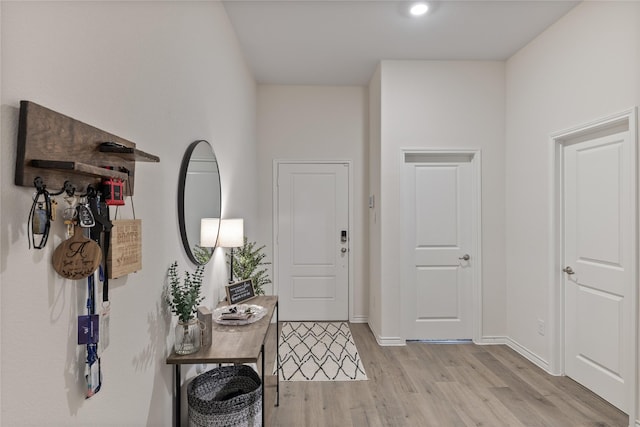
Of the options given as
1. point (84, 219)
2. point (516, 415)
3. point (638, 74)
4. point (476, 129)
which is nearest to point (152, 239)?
point (84, 219)

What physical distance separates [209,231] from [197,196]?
297 mm

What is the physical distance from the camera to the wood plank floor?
2.30 meters

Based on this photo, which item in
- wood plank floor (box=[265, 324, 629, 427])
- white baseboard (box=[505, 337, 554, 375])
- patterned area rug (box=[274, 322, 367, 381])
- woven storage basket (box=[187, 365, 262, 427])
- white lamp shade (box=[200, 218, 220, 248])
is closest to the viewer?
woven storage basket (box=[187, 365, 262, 427])

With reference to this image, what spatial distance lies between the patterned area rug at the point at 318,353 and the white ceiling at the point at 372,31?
2901mm

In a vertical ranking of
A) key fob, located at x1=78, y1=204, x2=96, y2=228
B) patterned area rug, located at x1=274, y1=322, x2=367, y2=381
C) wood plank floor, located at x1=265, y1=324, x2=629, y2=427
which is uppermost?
key fob, located at x1=78, y1=204, x2=96, y2=228

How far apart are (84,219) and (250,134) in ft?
10.3

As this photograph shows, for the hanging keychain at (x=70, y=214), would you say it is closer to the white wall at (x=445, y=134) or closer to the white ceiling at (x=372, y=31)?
the white ceiling at (x=372, y=31)

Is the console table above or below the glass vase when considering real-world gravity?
below

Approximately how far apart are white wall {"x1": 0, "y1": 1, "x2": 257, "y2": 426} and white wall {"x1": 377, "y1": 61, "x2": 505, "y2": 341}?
6.67 feet

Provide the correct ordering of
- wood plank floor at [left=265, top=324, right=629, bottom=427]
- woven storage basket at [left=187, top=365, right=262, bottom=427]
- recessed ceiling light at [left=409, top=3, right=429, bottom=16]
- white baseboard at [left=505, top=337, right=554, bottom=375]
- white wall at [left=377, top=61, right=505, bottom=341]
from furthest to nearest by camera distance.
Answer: white wall at [left=377, top=61, right=505, bottom=341], white baseboard at [left=505, top=337, right=554, bottom=375], recessed ceiling light at [left=409, top=3, right=429, bottom=16], wood plank floor at [left=265, top=324, right=629, bottom=427], woven storage basket at [left=187, top=365, right=262, bottom=427]

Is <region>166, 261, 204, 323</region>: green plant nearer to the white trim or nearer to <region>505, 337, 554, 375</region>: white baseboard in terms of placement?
<region>505, 337, 554, 375</region>: white baseboard

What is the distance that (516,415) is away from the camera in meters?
2.36

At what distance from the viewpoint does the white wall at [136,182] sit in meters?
0.76

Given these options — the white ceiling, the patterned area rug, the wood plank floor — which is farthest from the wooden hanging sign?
the white ceiling
